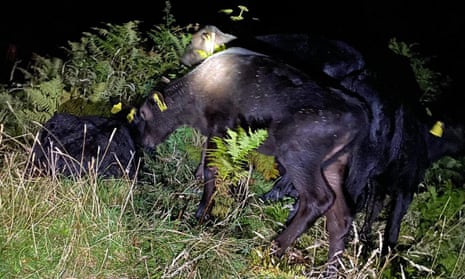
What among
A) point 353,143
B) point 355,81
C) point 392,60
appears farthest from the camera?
point 392,60

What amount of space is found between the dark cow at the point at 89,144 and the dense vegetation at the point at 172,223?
0.23m

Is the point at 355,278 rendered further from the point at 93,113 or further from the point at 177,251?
the point at 93,113

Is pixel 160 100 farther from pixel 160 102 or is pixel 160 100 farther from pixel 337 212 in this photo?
pixel 337 212

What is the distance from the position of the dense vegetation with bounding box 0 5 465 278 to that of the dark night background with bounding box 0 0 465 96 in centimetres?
339

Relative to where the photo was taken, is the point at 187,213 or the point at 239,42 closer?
the point at 187,213

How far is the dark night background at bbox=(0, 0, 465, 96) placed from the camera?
1077 cm

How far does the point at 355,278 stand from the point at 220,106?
2015mm

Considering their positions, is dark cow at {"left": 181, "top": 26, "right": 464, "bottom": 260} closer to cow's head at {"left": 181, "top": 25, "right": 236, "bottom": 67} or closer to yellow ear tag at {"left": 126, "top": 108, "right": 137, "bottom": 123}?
cow's head at {"left": 181, "top": 25, "right": 236, "bottom": 67}

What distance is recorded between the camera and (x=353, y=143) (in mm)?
5547

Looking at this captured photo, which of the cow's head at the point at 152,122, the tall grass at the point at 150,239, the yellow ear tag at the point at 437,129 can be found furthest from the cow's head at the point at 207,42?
the yellow ear tag at the point at 437,129

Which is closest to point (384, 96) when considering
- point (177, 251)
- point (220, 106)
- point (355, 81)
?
point (355, 81)

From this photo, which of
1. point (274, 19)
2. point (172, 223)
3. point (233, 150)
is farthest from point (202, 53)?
point (274, 19)

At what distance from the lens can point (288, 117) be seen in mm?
5605

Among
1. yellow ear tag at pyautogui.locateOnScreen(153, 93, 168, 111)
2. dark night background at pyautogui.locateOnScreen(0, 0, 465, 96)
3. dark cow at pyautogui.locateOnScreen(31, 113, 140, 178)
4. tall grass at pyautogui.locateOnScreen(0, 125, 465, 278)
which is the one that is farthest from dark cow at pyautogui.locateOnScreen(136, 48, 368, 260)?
dark night background at pyautogui.locateOnScreen(0, 0, 465, 96)
